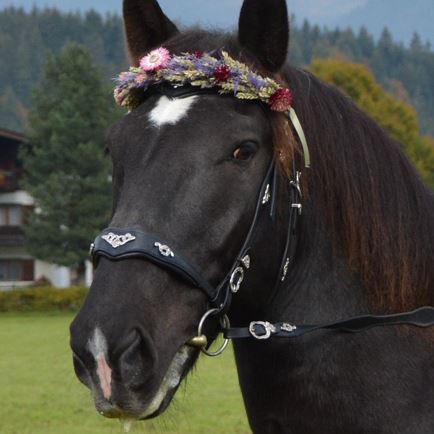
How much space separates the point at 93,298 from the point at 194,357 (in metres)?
0.47

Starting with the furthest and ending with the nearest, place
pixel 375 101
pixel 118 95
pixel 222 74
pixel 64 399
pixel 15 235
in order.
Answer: pixel 15 235
pixel 375 101
pixel 64 399
pixel 118 95
pixel 222 74

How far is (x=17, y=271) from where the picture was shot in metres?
62.3

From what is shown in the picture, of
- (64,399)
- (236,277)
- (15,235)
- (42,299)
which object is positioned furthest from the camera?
(15,235)

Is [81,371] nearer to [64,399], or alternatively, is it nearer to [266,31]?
[266,31]

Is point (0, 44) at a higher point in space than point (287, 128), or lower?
lower

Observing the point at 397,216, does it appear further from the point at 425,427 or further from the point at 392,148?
the point at 425,427

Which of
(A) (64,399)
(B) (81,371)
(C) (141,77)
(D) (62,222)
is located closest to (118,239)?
(B) (81,371)

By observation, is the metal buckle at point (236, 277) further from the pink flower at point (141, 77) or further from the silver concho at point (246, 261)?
the pink flower at point (141, 77)

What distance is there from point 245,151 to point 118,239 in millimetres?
557

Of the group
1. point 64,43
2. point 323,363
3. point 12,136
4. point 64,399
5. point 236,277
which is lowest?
point 64,43

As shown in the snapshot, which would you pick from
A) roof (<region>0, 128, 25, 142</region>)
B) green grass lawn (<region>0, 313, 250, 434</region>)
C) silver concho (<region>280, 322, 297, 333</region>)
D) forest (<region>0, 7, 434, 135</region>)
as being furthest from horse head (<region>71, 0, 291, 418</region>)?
forest (<region>0, 7, 434, 135</region>)

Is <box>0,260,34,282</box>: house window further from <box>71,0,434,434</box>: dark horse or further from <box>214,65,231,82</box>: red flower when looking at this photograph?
<box>214,65,231,82</box>: red flower

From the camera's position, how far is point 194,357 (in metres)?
3.22

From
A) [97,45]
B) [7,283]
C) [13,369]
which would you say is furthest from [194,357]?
[97,45]
